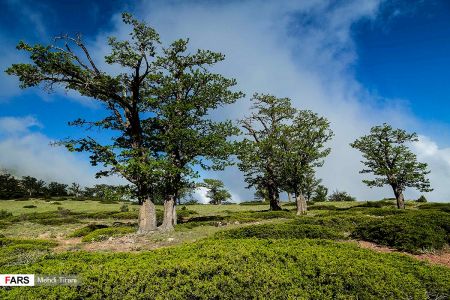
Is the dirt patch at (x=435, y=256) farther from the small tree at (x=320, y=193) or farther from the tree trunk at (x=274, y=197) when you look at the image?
the small tree at (x=320, y=193)

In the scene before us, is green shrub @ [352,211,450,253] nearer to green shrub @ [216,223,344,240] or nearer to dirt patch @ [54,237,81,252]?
green shrub @ [216,223,344,240]

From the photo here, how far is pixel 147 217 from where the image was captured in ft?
68.3

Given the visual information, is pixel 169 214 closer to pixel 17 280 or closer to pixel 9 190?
pixel 17 280

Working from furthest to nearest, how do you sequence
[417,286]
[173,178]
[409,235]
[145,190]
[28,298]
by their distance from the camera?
1. [173,178]
2. [145,190]
3. [409,235]
4. [417,286]
5. [28,298]

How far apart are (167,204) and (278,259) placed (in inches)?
660

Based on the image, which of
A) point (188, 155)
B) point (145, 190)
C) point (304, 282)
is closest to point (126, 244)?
point (145, 190)

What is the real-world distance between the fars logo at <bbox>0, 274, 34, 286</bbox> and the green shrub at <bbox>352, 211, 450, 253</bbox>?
12948 mm

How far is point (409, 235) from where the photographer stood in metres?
12.9

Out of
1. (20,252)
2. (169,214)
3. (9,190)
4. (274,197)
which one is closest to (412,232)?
(169,214)

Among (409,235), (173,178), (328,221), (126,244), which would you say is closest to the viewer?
A: (409,235)

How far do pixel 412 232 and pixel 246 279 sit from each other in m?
10.1

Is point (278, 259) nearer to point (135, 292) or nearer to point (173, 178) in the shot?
point (135, 292)

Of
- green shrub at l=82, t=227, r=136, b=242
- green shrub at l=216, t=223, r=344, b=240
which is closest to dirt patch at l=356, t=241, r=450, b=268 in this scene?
green shrub at l=216, t=223, r=344, b=240

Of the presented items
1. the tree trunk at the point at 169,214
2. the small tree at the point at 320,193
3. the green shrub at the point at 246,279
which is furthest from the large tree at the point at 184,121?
the small tree at the point at 320,193
